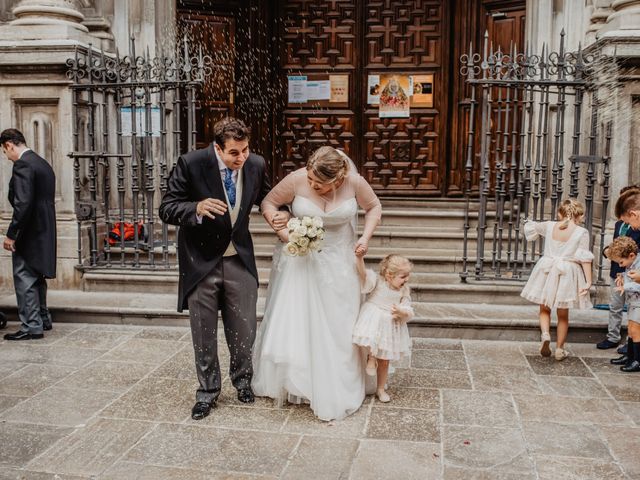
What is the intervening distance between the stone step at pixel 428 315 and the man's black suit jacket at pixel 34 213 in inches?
30.7

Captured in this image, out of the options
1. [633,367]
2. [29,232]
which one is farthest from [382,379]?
[29,232]

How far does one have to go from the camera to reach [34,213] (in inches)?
267

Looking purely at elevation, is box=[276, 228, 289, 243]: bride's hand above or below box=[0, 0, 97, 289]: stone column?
below

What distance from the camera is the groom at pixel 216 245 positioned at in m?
4.60

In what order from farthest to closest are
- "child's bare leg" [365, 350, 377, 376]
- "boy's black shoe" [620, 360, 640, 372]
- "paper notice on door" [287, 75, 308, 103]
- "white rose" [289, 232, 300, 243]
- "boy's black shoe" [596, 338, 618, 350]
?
1. "paper notice on door" [287, 75, 308, 103]
2. "boy's black shoe" [596, 338, 618, 350]
3. "boy's black shoe" [620, 360, 640, 372]
4. "child's bare leg" [365, 350, 377, 376]
5. "white rose" [289, 232, 300, 243]

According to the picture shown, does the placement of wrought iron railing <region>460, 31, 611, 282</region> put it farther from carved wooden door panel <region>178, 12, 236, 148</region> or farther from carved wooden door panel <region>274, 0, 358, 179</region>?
carved wooden door panel <region>178, 12, 236, 148</region>

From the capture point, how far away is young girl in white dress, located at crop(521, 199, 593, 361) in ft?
19.6

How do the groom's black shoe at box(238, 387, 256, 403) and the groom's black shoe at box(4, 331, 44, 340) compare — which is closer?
the groom's black shoe at box(238, 387, 256, 403)

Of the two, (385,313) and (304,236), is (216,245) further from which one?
(385,313)

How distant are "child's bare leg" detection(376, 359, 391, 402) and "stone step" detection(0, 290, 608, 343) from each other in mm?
1806

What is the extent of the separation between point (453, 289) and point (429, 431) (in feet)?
10.2

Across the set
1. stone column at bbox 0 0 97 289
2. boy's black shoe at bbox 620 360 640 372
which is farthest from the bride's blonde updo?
stone column at bbox 0 0 97 289

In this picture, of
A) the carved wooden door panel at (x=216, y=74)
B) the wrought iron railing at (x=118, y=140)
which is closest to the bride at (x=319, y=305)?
the wrought iron railing at (x=118, y=140)

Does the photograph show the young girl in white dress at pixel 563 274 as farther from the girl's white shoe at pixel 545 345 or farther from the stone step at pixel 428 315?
the stone step at pixel 428 315
